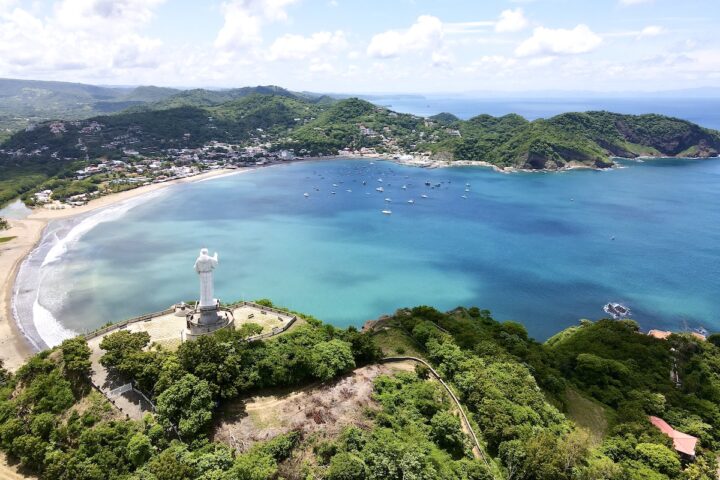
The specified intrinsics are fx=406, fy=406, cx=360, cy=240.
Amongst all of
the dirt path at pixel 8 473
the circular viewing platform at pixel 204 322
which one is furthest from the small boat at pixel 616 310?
the dirt path at pixel 8 473

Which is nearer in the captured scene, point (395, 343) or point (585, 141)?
point (395, 343)

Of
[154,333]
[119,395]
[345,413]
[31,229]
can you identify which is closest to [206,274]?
[154,333]

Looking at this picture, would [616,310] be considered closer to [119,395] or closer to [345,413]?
[345,413]

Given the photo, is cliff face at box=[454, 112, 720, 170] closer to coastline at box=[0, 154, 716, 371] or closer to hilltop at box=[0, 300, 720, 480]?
coastline at box=[0, 154, 716, 371]

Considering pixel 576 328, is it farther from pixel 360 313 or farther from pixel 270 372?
pixel 270 372

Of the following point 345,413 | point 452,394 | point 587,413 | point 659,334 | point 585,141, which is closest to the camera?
point 345,413

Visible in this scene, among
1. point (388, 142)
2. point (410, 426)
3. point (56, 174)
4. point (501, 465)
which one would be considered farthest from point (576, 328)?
point (388, 142)

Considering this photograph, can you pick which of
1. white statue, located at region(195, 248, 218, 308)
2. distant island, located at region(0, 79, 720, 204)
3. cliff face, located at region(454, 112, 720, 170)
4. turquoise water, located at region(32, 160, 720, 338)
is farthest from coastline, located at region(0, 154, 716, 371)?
white statue, located at region(195, 248, 218, 308)
